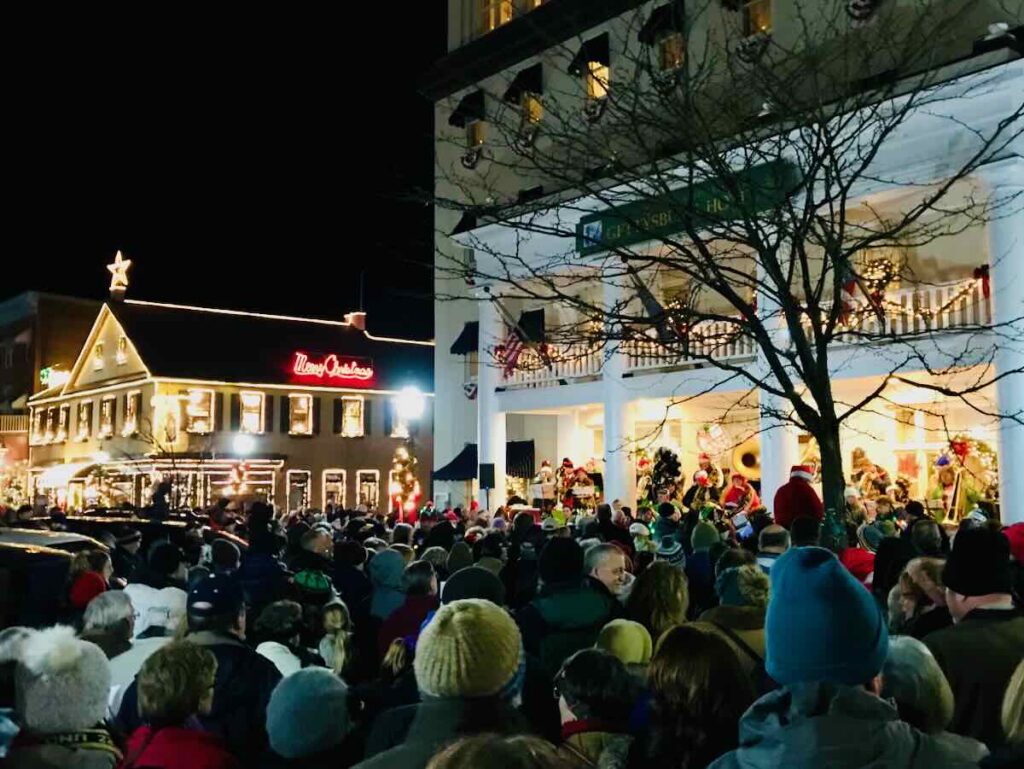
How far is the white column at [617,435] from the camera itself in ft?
70.7

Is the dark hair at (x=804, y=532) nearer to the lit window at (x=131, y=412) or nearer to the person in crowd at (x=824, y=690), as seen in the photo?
the person in crowd at (x=824, y=690)

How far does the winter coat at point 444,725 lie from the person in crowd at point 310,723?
0.78 m

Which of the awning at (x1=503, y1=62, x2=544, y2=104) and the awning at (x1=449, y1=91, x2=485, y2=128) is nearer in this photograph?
the awning at (x1=503, y1=62, x2=544, y2=104)

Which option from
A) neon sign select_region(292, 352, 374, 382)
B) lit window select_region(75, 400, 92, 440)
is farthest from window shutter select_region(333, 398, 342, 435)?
lit window select_region(75, 400, 92, 440)

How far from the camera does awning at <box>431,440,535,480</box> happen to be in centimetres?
2730

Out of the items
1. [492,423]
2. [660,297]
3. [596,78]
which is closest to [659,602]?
[596,78]

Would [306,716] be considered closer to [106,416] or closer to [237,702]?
[237,702]

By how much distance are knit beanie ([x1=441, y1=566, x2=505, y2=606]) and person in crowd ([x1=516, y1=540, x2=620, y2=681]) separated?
0.34 metres

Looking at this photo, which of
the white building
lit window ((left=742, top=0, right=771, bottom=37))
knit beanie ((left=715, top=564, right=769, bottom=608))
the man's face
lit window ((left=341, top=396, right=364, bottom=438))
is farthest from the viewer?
lit window ((left=341, top=396, right=364, bottom=438))

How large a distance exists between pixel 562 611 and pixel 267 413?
39.1 m

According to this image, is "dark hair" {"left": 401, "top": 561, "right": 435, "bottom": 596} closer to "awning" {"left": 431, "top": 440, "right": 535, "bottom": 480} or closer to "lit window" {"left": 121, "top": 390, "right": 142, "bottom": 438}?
"awning" {"left": 431, "top": 440, "right": 535, "bottom": 480}

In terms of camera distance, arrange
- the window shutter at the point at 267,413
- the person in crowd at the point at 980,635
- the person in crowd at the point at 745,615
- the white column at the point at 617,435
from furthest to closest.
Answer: the window shutter at the point at 267,413, the white column at the point at 617,435, the person in crowd at the point at 980,635, the person in crowd at the point at 745,615

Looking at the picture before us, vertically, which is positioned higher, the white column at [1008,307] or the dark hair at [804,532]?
the white column at [1008,307]

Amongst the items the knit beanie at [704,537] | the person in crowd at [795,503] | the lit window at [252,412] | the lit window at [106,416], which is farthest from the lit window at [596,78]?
the lit window at [106,416]
